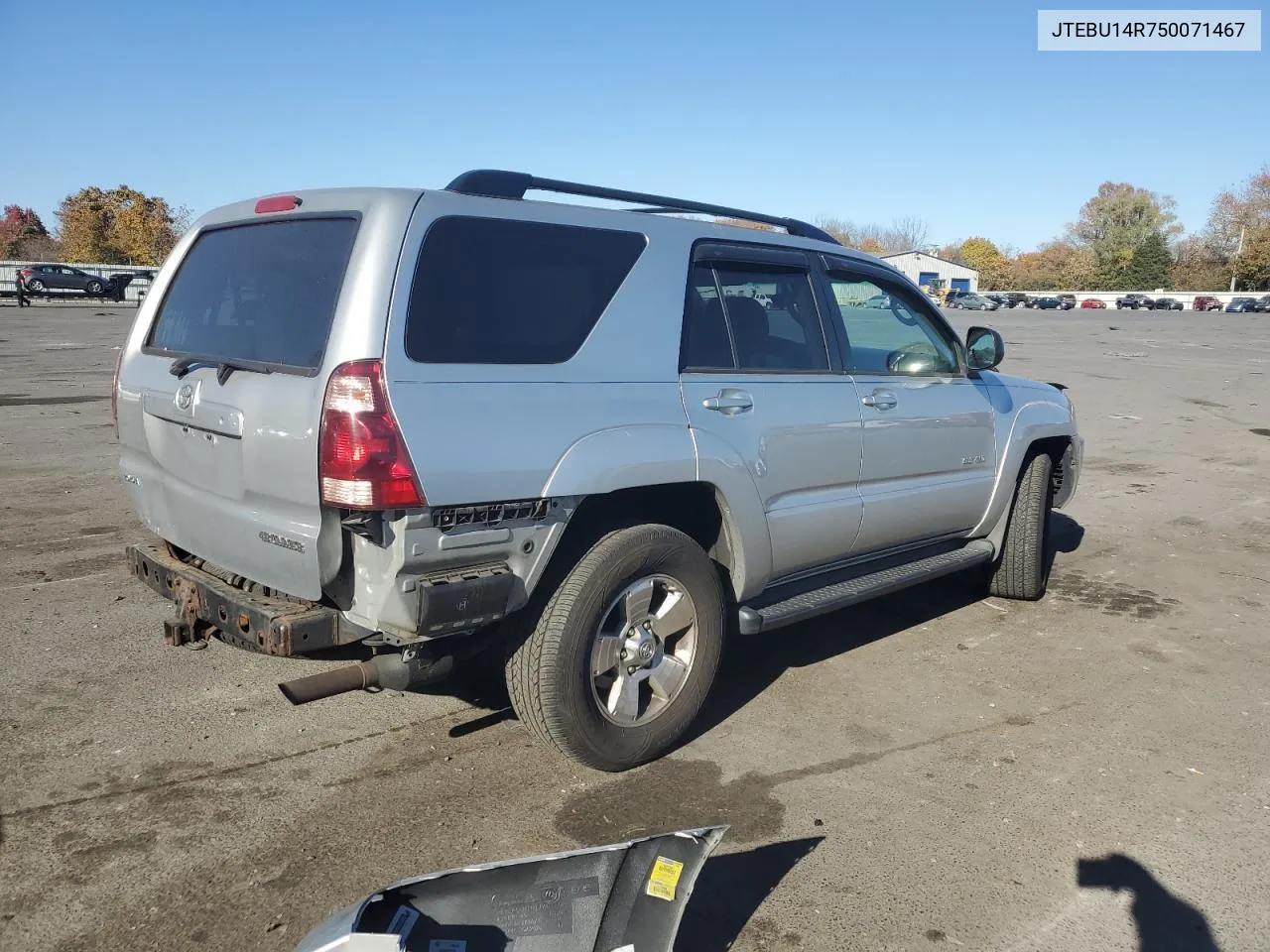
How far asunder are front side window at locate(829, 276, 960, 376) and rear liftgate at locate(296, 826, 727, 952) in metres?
2.71

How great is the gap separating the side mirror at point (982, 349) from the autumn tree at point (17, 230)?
84613 millimetres

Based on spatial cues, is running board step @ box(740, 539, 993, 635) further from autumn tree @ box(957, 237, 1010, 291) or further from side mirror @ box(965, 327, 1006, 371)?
autumn tree @ box(957, 237, 1010, 291)

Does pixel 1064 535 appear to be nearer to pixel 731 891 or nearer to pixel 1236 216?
pixel 731 891

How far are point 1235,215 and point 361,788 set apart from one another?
11506 centimetres

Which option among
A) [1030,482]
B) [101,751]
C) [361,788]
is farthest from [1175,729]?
[101,751]

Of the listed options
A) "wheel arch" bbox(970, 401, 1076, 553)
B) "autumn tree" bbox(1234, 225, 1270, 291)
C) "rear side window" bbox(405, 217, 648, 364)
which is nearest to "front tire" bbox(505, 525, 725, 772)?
"rear side window" bbox(405, 217, 648, 364)

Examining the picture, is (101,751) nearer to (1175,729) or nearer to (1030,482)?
(1175,729)

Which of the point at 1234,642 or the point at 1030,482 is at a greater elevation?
the point at 1030,482

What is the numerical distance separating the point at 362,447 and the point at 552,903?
1353 mm

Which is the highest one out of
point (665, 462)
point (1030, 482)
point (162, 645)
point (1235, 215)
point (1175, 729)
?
point (1235, 215)

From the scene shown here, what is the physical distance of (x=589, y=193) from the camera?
155 inches

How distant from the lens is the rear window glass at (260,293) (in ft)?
10.7

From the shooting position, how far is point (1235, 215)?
9900 centimetres

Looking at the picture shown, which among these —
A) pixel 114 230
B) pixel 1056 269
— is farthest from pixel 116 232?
pixel 1056 269
